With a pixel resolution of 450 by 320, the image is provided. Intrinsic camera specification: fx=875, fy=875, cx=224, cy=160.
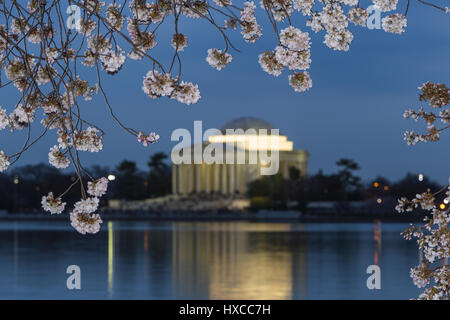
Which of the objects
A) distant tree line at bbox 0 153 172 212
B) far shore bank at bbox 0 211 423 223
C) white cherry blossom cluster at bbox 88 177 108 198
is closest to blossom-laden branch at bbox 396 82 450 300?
white cherry blossom cluster at bbox 88 177 108 198

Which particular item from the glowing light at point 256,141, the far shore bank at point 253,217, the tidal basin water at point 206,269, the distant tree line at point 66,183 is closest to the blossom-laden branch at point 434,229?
the tidal basin water at point 206,269

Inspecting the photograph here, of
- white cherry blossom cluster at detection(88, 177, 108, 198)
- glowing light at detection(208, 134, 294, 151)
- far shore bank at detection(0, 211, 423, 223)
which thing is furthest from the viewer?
glowing light at detection(208, 134, 294, 151)

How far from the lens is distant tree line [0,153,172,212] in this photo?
4855 inches

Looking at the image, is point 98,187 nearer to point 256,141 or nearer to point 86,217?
point 86,217

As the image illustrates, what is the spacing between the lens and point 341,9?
581cm

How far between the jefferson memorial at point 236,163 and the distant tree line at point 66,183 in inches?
153

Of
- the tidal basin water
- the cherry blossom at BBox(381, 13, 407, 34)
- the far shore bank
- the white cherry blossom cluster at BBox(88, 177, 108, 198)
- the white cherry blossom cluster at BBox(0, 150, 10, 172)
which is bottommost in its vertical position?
the tidal basin water

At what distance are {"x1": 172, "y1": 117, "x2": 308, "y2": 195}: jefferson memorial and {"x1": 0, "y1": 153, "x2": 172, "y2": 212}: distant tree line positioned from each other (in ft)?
12.8

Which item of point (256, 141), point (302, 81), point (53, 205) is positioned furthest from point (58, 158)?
point (256, 141)

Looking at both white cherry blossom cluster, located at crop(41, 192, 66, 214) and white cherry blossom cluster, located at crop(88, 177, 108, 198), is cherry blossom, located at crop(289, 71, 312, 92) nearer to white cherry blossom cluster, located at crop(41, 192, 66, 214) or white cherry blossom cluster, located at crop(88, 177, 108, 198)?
white cherry blossom cluster, located at crop(88, 177, 108, 198)

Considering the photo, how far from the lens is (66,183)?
12238 cm

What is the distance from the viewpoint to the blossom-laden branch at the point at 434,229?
22.3 feet

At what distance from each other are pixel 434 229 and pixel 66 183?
11752cm

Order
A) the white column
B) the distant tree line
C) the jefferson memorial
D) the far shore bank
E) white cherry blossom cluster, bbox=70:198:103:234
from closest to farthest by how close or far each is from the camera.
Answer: white cherry blossom cluster, bbox=70:198:103:234 → the far shore bank → the distant tree line → the jefferson memorial → the white column
